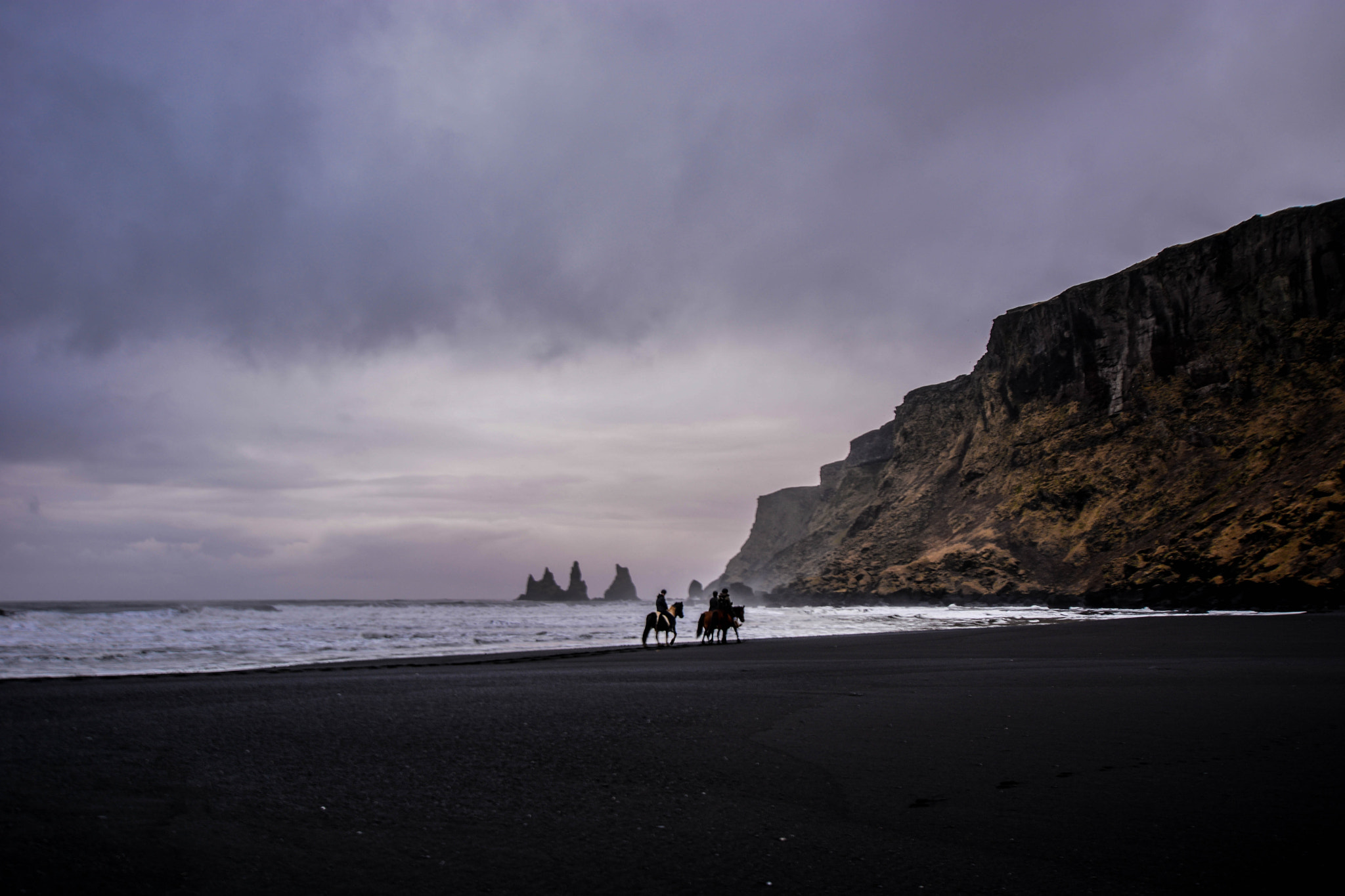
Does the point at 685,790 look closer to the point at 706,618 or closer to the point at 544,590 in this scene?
the point at 706,618

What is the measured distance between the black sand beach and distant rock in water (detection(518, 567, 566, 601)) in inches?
7553

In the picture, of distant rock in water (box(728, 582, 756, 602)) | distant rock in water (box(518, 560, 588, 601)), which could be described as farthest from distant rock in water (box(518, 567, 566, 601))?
distant rock in water (box(728, 582, 756, 602))

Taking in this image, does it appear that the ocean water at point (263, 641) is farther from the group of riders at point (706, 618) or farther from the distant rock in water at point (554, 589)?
the distant rock in water at point (554, 589)

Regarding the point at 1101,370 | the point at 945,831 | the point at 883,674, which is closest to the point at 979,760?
the point at 945,831

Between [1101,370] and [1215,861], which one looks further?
[1101,370]

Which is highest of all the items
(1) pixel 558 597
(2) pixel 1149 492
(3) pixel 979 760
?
(2) pixel 1149 492

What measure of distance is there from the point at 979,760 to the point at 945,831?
65.3 inches

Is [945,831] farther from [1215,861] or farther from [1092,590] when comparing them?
[1092,590]

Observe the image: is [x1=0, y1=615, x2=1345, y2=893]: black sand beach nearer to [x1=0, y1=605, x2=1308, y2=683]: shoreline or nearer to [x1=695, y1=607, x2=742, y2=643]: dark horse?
[x1=0, y1=605, x2=1308, y2=683]: shoreline

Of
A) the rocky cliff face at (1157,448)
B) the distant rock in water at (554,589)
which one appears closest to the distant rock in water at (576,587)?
the distant rock in water at (554,589)

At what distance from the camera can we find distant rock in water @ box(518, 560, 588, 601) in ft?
643

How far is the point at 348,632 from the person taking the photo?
96.1 feet

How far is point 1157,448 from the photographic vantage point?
59.5 meters

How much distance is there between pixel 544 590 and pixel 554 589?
2586 mm
